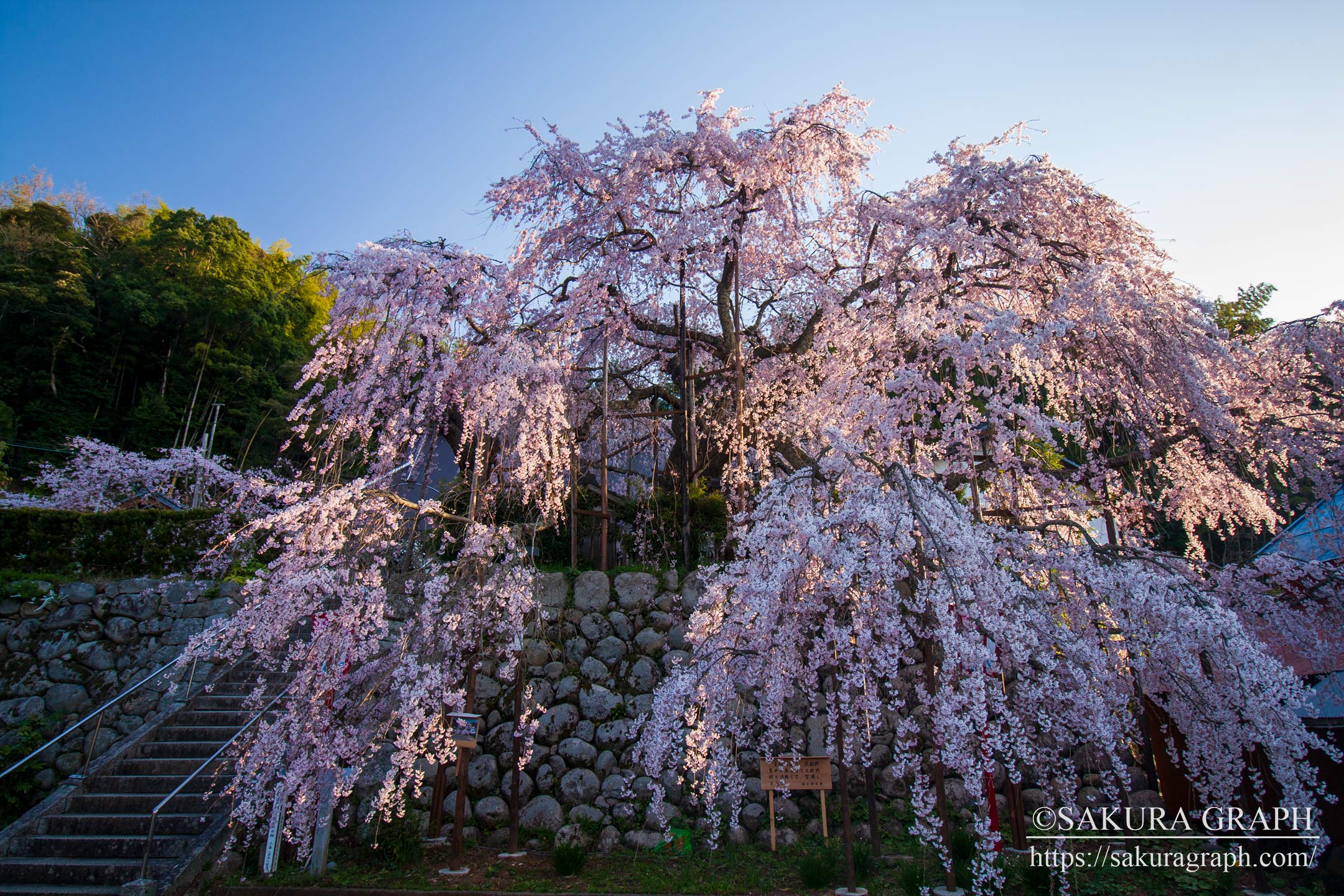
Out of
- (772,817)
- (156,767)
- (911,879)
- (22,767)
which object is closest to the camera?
(911,879)

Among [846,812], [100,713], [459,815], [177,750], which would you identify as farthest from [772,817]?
[100,713]

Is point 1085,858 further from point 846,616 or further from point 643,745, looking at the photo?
point 643,745

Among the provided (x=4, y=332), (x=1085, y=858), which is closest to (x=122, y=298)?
(x=4, y=332)

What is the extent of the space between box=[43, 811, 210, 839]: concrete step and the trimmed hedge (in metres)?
3.23

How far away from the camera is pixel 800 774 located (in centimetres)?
533

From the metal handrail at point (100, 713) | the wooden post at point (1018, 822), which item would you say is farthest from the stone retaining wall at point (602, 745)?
the metal handrail at point (100, 713)

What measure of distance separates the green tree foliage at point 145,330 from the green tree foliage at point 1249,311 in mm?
20120

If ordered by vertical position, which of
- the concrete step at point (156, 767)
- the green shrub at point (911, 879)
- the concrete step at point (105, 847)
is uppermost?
the concrete step at point (156, 767)

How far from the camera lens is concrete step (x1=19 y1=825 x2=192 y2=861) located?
5.59 meters

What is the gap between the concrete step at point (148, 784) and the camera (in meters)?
6.28

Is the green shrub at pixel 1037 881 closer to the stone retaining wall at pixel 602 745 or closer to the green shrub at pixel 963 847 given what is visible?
the green shrub at pixel 963 847

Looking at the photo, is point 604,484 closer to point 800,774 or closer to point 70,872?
point 800,774

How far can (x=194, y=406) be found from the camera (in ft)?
57.4

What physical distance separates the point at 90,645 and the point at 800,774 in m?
8.23
